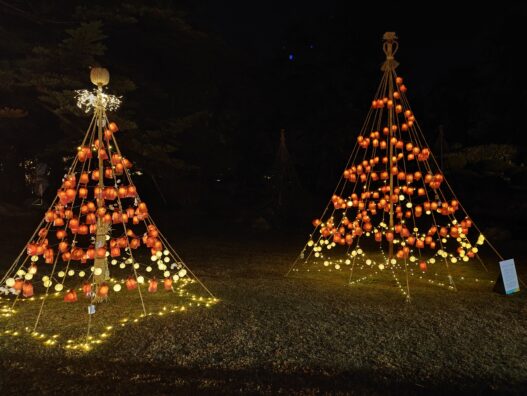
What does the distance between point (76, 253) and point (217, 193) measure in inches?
742

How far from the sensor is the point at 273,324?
513 centimetres

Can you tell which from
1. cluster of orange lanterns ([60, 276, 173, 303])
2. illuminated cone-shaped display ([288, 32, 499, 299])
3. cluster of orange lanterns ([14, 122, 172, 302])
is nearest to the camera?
cluster of orange lanterns ([60, 276, 173, 303])

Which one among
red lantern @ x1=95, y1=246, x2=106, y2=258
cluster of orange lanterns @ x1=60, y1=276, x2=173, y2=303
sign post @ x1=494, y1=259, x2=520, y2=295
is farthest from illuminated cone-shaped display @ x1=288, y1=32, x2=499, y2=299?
red lantern @ x1=95, y1=246, x2=106, y2=258

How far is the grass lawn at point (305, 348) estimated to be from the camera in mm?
3680

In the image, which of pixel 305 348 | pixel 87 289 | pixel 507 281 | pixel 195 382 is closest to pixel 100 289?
pixel 87 289

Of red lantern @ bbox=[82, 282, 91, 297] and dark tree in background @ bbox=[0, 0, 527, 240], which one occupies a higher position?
dark tree in background @ bbox=[0, 0, 527, 240]

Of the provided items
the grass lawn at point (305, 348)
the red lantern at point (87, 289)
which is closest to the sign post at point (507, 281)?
the grass lawn at point (305, 348)

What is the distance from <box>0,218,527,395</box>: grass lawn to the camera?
12.1ft

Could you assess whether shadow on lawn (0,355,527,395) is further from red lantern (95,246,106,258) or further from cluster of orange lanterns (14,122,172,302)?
red lantern (95,246,106,258)

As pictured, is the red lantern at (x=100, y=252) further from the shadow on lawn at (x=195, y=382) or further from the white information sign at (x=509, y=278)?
the white information sign at (x=509, y=278)

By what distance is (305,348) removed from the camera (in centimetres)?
441

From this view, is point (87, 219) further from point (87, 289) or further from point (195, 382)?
point (195, 382)

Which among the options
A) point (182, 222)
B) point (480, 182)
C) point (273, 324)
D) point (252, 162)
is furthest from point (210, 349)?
point (252, 162)

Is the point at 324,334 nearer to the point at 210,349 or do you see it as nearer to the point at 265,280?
the point at 210,349
